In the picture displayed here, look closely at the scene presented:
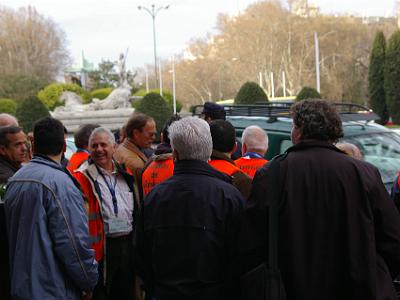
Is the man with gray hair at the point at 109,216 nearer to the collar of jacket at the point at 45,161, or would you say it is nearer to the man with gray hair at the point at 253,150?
the collar of jacket at the point at 45,161

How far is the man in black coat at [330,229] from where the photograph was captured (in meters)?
2.67

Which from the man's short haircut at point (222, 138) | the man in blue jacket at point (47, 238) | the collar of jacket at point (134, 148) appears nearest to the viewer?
the man in blue jacket at point (47, 238)

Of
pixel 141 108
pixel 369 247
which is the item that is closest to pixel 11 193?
pixel 369 247

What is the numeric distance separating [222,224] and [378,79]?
43.0 m

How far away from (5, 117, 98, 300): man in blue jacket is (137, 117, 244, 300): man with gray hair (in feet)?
1.98

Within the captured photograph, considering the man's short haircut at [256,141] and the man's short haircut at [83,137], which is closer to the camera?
the man's short haircut at [256,141]

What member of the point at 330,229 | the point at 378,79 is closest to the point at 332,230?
the point at 330,229

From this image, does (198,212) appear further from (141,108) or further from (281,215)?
(141,108)

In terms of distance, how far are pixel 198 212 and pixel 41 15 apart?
68.0 meters

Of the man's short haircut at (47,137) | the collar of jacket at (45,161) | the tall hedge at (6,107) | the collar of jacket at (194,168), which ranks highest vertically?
the man's short haircut at (47,137)

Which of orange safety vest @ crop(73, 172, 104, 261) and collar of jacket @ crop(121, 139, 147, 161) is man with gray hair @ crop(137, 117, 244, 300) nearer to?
orange safety vest @ crop(73, 172, 104, 261)

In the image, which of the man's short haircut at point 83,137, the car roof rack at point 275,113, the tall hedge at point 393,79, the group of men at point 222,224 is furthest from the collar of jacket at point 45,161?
the tall hedge at point 393,79

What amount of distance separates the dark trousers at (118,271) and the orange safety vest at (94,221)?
174mm

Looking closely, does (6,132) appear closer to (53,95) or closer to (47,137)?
(47,137)
